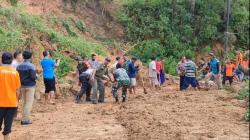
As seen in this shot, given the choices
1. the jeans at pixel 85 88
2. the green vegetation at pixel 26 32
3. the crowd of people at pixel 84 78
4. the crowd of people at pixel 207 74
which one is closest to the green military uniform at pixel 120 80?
the crowd of people at pixel 84 78

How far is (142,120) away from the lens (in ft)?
42.8

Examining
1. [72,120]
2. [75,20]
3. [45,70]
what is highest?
[75,20]

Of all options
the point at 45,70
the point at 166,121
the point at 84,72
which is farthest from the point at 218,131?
the point at 84,72

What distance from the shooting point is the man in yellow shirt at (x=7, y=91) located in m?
10.0

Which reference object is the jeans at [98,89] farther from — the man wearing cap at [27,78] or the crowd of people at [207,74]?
the man wearing cap at [27,78]

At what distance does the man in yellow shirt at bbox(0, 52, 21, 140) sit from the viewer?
10.0 meters

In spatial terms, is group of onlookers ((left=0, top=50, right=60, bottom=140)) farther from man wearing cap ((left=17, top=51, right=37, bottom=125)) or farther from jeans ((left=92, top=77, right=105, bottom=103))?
jeans ((left=92, top=77, right=105, bottom=103))

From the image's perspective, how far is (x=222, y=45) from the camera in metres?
33.0

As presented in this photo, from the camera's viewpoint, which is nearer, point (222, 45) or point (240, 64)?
point (240, 64)

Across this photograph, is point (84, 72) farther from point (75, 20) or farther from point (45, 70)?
point (75, 20)

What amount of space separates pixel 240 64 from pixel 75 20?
895 centimetres

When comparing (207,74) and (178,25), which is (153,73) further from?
(178,25)

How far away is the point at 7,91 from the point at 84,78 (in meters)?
7.67

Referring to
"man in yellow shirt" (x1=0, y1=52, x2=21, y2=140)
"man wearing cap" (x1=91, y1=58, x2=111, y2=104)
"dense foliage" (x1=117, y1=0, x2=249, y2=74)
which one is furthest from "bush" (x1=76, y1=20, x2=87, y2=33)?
"man in yellow shirt" (x1=0, y1=52, x2=21, y2=140)
